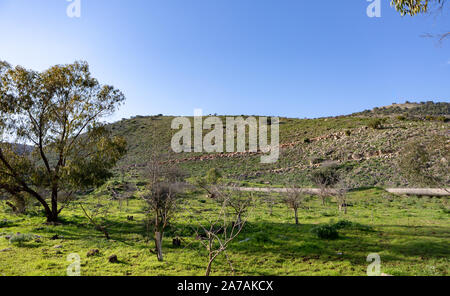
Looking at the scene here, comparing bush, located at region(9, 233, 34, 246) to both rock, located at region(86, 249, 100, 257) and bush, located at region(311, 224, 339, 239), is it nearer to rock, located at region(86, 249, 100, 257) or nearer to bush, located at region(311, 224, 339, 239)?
rock, located at region(86, 249, 100, 257)

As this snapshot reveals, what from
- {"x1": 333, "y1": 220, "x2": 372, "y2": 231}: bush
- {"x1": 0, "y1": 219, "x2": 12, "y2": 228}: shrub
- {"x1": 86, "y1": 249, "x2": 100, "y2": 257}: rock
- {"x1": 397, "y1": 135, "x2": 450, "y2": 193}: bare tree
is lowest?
{"x1": 0, "y1": 219, "x2": 12, "y2": 228}: shrub

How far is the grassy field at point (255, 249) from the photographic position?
329 inches

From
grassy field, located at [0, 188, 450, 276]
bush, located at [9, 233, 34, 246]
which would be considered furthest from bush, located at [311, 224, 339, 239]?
bush, located at [9, 233, 34, 246]

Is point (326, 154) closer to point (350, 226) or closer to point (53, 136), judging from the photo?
point (350, 226)

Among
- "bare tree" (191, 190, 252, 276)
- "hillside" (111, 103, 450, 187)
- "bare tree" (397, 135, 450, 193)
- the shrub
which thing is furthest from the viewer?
"hillside" (111, 103, 450, 187)

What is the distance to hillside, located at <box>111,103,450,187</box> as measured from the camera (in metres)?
35.6

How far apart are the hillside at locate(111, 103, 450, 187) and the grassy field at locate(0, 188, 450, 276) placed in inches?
597

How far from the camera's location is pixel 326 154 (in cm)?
4559

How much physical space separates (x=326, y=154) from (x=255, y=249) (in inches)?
1540

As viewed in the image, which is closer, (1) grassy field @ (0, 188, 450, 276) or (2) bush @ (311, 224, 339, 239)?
(1) grassy field @ (0, 188, 450, 276)

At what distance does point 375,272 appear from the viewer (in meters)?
7.72

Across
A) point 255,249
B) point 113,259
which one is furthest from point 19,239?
point 255,249

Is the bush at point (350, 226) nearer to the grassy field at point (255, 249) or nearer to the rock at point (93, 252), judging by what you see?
the grassy field at point (255, 249)
